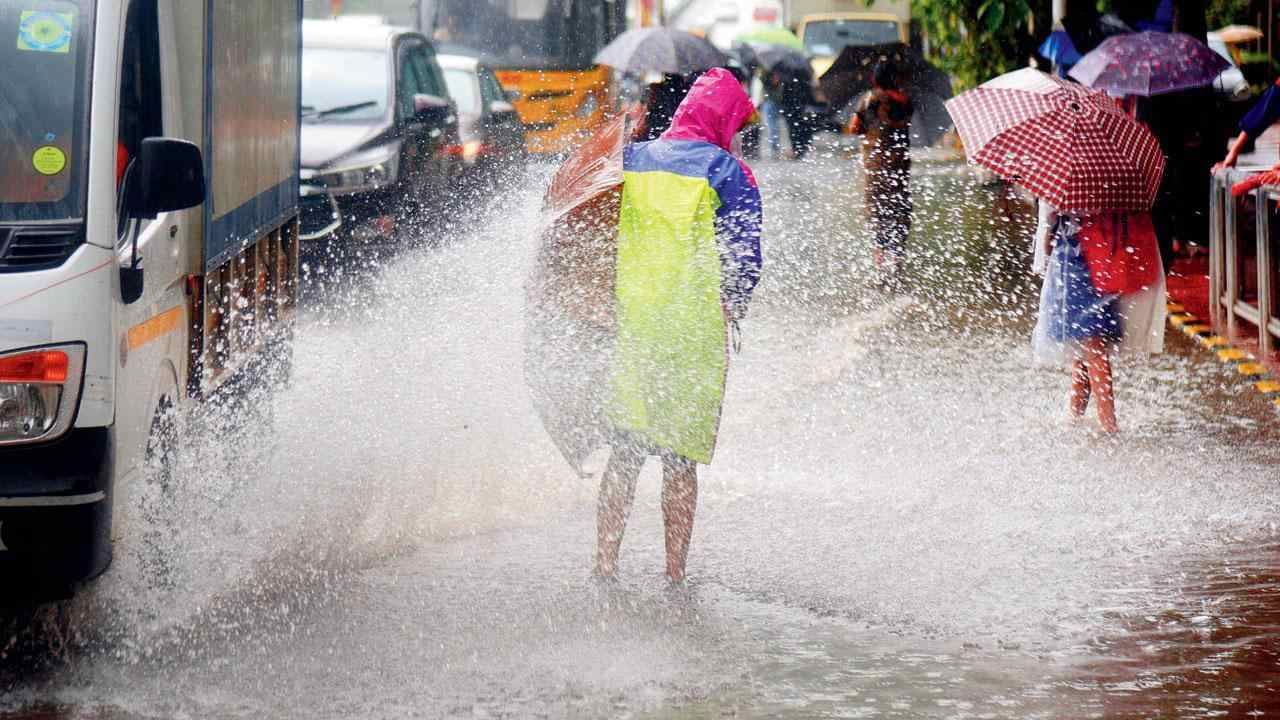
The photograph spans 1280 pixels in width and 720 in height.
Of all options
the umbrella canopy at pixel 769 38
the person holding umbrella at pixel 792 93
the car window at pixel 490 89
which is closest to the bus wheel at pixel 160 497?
the car window at pixel 490 89

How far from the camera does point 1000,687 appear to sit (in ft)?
16.8

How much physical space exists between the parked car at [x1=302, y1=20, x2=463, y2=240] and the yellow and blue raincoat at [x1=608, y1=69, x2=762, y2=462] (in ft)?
26.1

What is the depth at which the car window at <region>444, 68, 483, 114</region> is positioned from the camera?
17.5m

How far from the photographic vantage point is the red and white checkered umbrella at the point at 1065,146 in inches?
331

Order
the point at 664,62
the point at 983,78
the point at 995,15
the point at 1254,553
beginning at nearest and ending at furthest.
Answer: the point at 1254,553
the point at 995,15
the point at 664,62
the point at 983,78

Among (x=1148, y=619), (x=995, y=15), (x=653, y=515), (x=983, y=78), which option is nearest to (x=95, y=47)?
(x=653, y=515)

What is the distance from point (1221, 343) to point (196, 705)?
8319 mm

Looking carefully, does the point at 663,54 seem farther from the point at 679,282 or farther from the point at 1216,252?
the point at 679,282

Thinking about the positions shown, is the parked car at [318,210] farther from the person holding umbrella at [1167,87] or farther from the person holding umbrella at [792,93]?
the person holding umbrella at [792,93]

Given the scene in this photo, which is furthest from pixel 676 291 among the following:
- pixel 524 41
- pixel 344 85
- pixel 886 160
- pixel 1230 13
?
pixel 1230 13

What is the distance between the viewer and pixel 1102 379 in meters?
8.70

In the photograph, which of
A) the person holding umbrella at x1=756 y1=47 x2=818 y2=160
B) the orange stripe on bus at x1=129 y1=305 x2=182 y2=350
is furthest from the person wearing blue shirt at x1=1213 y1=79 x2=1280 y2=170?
the person holding umbrella at x1=756 y1=47 x2=818 y2=160

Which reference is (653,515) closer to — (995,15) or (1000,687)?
(1000,687)

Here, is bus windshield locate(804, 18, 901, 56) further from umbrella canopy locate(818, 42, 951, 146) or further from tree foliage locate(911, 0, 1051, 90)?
tree foliage locate(911, 0, 1051, 90)
